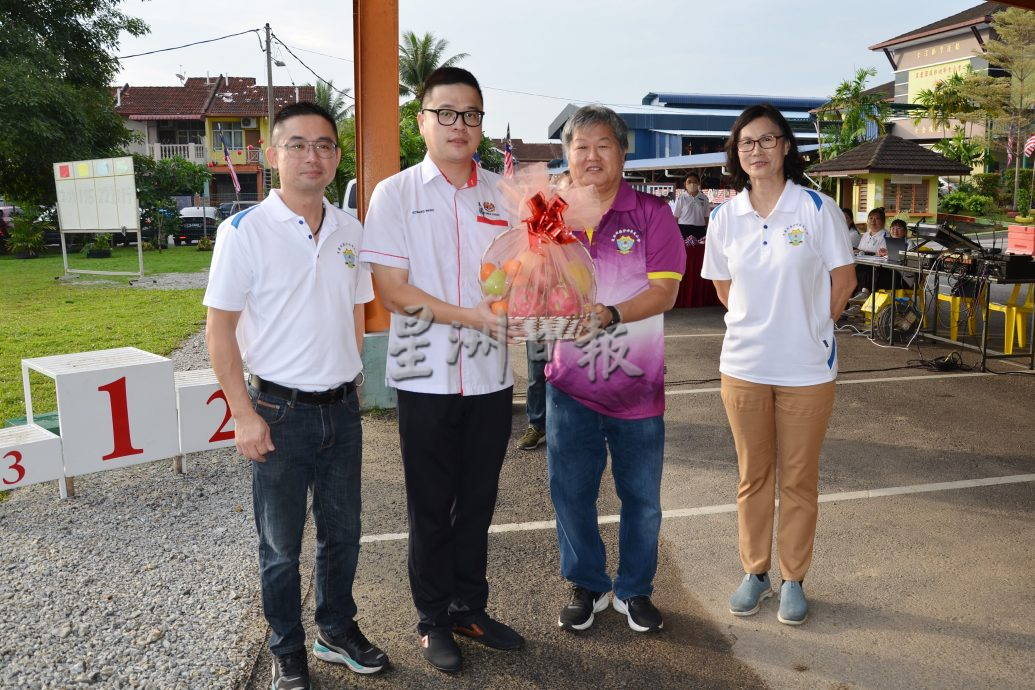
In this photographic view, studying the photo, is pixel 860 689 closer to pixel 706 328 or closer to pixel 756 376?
pixel 756 376

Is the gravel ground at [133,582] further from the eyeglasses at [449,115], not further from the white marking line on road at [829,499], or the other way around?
the eyeglasses at [449,115]

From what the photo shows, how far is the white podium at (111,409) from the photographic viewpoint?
16.3 ft

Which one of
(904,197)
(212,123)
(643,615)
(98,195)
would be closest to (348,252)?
(643,615)

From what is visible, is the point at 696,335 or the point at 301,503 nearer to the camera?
the point at 301,503

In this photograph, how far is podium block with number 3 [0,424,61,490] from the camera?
474 centimetres

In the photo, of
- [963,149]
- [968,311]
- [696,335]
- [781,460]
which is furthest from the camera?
[963,149]

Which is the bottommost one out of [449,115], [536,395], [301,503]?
[536,395]

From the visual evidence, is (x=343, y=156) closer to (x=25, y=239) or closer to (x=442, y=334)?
(x=25, y=239)

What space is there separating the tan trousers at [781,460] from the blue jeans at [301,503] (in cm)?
156

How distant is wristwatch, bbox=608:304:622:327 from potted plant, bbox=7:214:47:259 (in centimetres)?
2760

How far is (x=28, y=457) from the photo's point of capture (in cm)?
484

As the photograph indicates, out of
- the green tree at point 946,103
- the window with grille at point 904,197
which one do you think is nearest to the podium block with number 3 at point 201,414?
the window with grille at point 904,197

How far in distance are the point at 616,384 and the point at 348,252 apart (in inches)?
43.2

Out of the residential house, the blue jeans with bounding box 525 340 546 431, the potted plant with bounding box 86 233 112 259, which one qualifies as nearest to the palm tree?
the residential house
